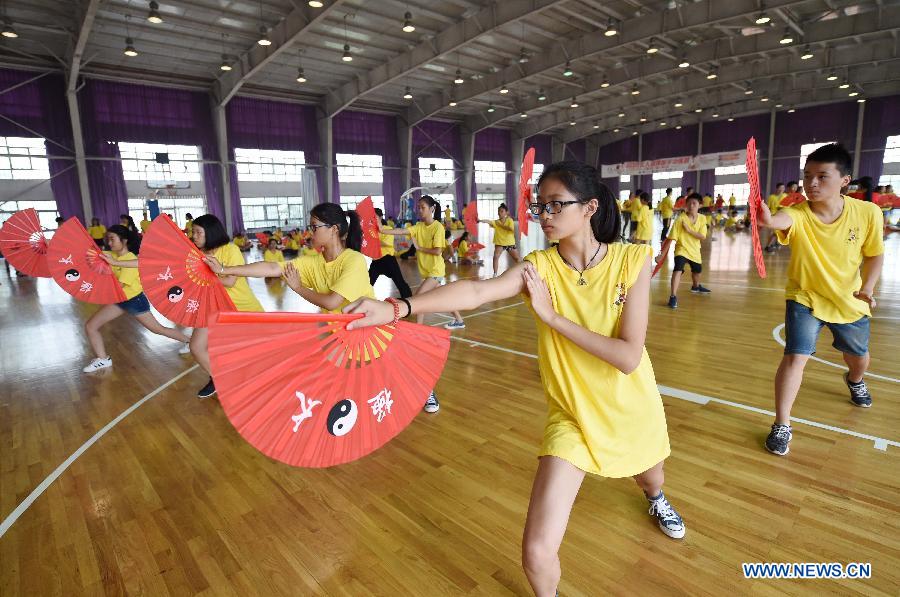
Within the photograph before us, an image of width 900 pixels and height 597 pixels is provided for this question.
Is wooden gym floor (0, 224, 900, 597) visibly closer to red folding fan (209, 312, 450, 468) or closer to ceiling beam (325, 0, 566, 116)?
red folding fan (209, 312, 450, 468)

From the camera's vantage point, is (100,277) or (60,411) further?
(100,277)

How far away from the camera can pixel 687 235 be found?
715cm

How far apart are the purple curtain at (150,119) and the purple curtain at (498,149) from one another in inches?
629

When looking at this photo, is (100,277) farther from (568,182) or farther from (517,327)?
(568,182)

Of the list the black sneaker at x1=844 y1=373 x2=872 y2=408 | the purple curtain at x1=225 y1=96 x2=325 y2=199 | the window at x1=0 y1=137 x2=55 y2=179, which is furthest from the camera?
the purple curtain at x1=225 y1=96 x2=325 y2=199

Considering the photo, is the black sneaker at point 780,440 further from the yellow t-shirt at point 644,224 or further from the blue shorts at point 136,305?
the yellow t-shirt at point 644,224

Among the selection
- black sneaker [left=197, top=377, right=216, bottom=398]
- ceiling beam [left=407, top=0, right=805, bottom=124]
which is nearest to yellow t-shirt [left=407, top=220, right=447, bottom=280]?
black sneaker [left=197, top=377, right=216, bottom=398]

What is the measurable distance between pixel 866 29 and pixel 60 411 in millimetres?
20557

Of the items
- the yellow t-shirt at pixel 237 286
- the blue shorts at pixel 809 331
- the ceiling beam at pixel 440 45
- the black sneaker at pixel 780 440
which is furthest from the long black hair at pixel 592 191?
the ceiling beam at pixel 440 45

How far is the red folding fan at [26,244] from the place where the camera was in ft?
17.5

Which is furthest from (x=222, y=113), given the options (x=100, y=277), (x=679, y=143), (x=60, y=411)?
(x=679, y=143)

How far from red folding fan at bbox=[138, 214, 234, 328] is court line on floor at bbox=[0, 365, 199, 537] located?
1113mm

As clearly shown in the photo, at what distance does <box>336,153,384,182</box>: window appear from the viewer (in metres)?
24.7

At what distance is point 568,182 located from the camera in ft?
5.07
